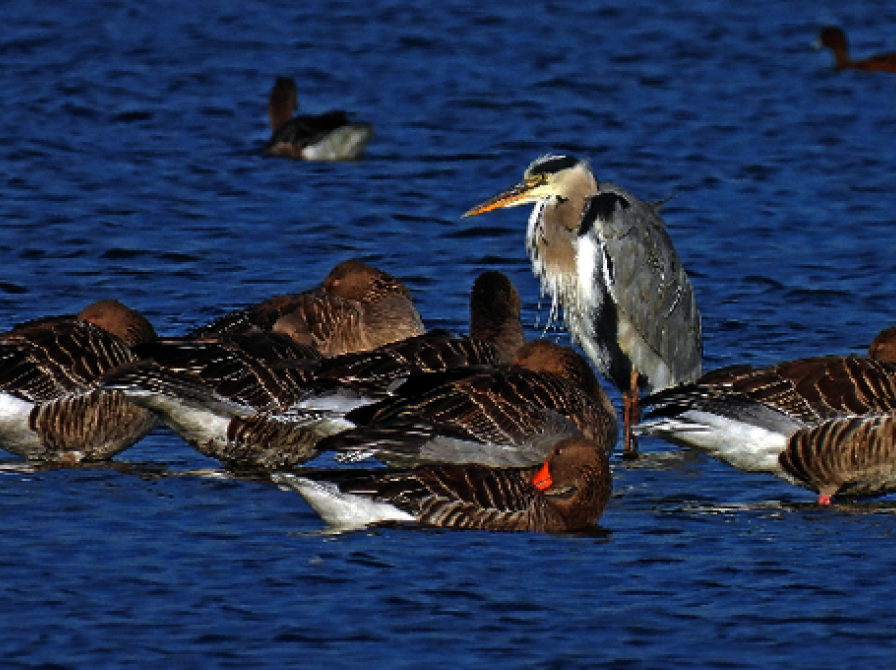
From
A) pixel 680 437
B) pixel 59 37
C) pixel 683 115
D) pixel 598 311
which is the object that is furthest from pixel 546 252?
pixel 59 37

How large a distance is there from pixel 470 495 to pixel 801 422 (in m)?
2.52

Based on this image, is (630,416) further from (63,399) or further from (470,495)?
(63,399)

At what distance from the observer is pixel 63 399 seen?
12680 mm

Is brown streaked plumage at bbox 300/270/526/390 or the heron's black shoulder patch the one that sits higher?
the heron's black shoulder patch

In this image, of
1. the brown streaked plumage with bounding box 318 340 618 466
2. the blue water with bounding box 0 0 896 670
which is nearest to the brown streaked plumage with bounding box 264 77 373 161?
the blue water with bounding box 0 0 896 670

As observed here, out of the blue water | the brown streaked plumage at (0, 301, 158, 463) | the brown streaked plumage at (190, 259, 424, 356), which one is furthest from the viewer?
the brown streaked plumage at (190, 259, 424, 356)

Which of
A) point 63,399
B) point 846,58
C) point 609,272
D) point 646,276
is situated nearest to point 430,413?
point 63,399

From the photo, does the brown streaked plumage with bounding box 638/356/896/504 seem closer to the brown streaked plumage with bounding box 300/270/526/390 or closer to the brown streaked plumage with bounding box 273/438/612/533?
the brown streaked plumage with bounding box 273/438/612/533

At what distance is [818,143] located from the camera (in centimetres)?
2630

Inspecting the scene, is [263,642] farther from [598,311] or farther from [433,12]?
[433,12]

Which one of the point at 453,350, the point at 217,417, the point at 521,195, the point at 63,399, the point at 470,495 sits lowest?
the point at 470,495

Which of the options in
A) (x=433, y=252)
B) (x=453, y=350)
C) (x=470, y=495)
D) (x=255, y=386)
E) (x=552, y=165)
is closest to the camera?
(x=470, y=495)

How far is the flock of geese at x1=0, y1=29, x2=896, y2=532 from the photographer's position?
11.1m

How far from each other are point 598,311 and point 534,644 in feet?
20.7
